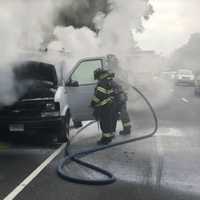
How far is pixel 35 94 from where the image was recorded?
12609 millimetres

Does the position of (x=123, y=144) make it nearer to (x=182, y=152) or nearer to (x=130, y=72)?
(x=182, y=152)

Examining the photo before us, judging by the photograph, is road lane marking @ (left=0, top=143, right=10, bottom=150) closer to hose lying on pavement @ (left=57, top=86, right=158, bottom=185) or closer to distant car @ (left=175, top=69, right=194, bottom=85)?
hose lying on pavement @ (left=57, top=86, right=158, bottom=185)

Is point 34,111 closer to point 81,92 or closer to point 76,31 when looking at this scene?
point 81,92

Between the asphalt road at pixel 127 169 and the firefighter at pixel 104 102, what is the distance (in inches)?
18.7

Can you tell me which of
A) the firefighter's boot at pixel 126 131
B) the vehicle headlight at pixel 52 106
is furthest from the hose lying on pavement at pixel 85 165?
the vehicle headlight at pixel 52 106

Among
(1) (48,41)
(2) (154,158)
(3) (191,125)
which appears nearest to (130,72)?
(3) (191,125)

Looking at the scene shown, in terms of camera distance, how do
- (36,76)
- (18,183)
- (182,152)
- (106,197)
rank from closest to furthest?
(106,197) < (18,183) < (182,152) < (36,76)

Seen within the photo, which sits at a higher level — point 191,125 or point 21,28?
point 21,28

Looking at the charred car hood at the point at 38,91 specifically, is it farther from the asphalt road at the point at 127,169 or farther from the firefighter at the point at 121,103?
the firefighter at the point at 121,103

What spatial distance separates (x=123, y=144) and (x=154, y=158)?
189 centimetres

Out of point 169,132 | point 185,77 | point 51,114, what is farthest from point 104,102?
point 185,77

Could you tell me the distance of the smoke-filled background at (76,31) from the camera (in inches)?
452

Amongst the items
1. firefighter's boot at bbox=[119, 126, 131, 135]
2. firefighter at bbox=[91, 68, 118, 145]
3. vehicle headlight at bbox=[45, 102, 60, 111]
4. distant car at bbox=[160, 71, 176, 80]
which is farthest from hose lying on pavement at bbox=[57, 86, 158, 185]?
distant car at bbox=[160, 71, 176, 80]

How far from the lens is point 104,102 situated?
1249 centimetres
